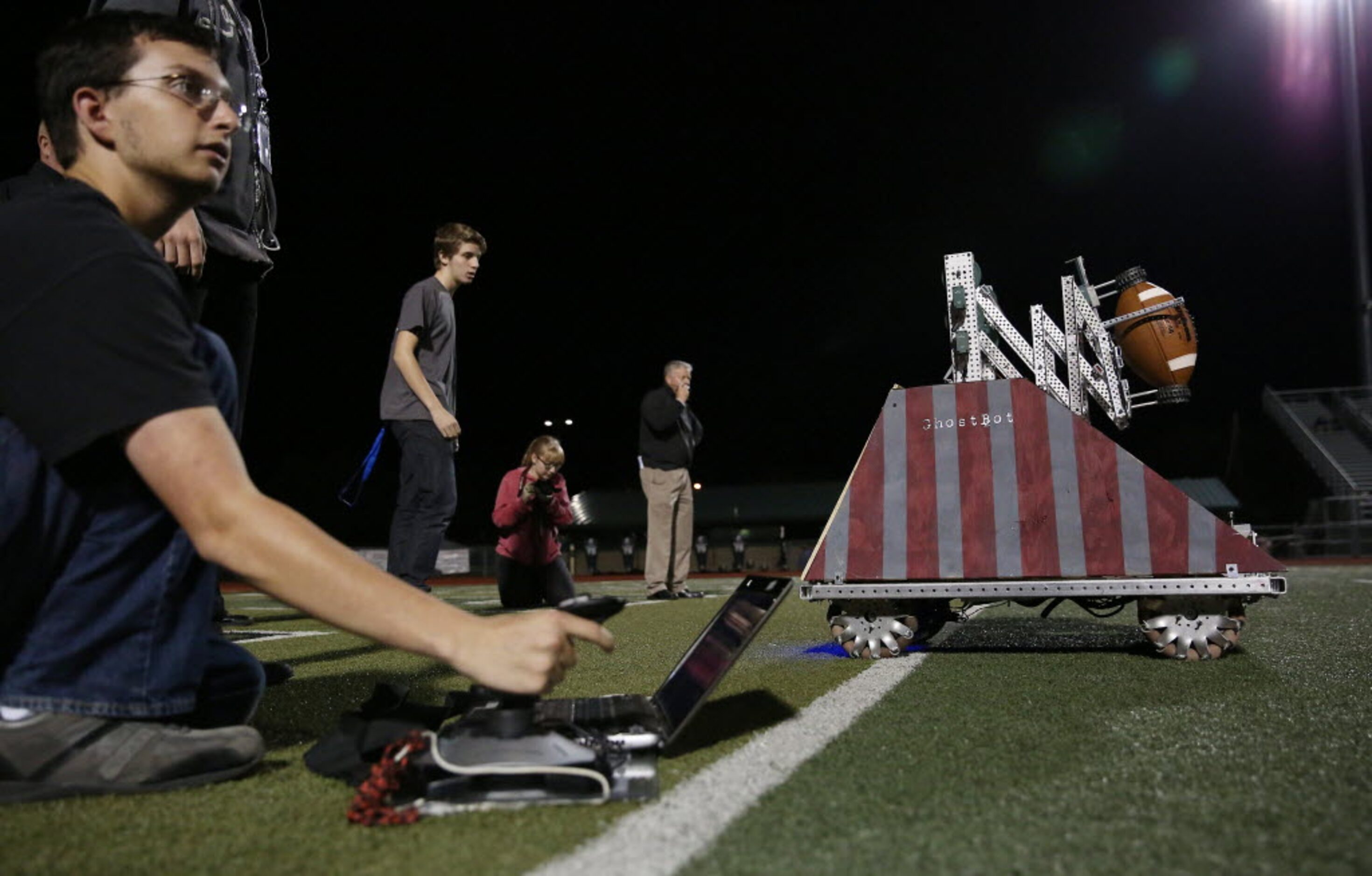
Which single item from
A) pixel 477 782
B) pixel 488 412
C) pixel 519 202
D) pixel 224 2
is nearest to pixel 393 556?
pixel 224 2

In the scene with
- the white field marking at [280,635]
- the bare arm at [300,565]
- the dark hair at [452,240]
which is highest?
the dark hair at [452,240]

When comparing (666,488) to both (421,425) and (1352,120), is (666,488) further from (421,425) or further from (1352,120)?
(1352,120)

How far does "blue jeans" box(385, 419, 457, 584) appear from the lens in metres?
3.79

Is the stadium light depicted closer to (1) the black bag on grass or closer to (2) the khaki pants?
(2) the khaki pants

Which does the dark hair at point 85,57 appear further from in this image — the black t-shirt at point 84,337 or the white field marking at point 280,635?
the white field marking at point 280,635

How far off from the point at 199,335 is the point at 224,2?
1.81m

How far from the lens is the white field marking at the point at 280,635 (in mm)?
4387

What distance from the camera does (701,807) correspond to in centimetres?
128

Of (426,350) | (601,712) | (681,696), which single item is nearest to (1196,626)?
(681,696)

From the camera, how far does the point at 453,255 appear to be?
4340 millimetres

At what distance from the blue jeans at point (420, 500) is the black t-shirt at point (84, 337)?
2.52 m

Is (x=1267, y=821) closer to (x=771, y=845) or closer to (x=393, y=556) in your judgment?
(x=771, y=845)

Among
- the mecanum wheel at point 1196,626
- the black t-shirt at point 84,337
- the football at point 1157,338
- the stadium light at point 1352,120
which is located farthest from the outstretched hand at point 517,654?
the stadium light at point 1352,120

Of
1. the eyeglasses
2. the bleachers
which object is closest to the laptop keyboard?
the eyeglasses
